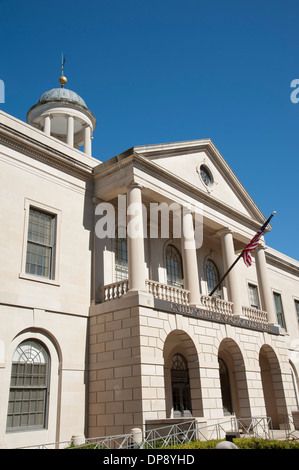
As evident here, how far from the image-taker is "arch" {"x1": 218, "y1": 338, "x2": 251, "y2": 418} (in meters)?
20.1

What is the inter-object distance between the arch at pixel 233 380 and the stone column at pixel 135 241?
19.6ft

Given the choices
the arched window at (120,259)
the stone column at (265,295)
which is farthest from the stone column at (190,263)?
the stone column at (265,295)

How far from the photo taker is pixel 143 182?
725 inches

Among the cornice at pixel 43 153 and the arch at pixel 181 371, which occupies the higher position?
the cornice at pixel 43 153

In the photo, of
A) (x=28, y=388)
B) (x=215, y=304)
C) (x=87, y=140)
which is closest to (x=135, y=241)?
(x=215, y=304)

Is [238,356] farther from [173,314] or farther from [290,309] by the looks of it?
[290,309]

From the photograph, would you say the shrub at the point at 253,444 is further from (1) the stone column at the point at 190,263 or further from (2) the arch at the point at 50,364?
(1) the stone column at the point at 190,263

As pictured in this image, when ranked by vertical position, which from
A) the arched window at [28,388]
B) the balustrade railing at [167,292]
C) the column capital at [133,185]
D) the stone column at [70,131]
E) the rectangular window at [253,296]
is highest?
the stone column at [70,131]

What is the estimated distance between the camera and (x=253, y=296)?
30344 mm

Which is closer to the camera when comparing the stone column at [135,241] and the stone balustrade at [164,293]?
the stone column at [135,241]

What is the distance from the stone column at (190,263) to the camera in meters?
18.9

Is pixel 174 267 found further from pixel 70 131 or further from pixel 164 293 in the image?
pixel 70 131
